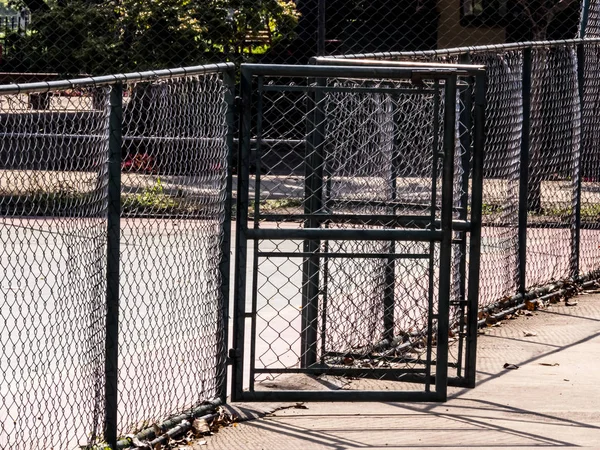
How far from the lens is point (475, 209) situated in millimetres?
6070

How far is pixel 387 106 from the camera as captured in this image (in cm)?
665

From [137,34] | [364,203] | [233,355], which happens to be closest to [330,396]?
[233,355]

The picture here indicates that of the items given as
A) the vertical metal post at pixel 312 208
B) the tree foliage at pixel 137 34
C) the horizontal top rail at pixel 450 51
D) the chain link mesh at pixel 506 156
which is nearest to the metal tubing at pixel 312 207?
the vertical metal post at pixel 312 208

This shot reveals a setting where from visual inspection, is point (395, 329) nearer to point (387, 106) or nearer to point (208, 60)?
point (387, 106)

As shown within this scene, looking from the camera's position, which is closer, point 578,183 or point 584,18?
point 578,183

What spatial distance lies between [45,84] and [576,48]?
648cm

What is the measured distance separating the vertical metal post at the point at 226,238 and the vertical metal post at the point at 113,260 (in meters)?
0.99

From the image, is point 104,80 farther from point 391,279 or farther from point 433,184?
point 391,279

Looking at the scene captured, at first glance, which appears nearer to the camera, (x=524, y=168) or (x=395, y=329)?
(x=395, y=329)

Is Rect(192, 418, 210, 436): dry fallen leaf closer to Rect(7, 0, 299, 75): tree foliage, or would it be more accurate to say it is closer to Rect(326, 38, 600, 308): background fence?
Rect(326, 38, 600, 308): background fence

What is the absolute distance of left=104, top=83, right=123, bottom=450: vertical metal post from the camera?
464cm

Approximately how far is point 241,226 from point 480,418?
1.60 metres

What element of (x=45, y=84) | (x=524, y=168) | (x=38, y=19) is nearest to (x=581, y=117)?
(x=524, y=168)

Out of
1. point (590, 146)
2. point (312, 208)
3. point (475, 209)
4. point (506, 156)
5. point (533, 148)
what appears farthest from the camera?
point (533, 148)
